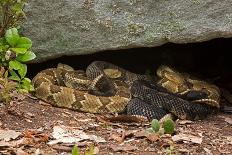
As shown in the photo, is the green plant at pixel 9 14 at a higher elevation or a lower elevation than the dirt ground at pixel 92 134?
higher

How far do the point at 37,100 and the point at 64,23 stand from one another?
103cm

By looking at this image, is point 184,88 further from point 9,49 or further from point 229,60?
point 9,49

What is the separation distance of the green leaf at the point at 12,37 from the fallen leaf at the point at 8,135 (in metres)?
0.95

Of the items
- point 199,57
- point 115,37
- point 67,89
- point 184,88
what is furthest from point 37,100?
point 199,57

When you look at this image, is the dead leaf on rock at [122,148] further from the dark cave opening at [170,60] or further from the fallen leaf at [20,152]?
the dark cave opening at [170,60]

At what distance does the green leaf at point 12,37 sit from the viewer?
529 centimetres

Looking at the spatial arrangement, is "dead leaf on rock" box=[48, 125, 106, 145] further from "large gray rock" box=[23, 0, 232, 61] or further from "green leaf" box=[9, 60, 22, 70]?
"large gray rock" box=[23, 0, 232, 61]

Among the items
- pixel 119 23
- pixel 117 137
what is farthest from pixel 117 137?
pixel 119 23

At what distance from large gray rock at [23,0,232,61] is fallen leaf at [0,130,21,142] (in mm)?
2097

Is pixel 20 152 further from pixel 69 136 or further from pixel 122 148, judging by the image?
pixel 122 148

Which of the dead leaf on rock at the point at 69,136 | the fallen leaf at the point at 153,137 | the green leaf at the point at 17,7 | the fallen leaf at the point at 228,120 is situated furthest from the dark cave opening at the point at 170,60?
the fallen leaf at the point at 153,137

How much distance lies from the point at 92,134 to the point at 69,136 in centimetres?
30

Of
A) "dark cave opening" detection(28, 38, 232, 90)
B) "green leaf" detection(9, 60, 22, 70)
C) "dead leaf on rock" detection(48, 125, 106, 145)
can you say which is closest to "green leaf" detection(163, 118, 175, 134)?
"dead leaf on rock" detection(48, 125, 106, 145)

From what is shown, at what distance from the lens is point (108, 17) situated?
21.4 ft
